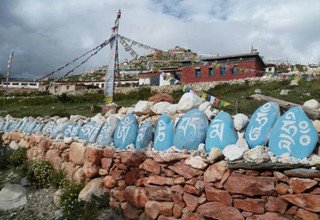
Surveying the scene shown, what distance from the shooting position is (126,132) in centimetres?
797

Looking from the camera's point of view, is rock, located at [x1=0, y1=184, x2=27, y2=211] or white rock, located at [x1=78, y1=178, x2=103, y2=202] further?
rock, located at [x1=0, y1=184, x2=27, y2=211]

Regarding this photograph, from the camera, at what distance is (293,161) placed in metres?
4.84

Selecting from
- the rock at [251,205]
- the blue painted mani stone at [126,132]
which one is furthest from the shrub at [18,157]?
the rock at [251,205]

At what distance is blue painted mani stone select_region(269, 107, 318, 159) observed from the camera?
4965 mm

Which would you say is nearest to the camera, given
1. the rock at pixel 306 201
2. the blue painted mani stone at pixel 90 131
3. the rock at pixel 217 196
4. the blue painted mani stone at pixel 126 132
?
the rock at pixel 306 201

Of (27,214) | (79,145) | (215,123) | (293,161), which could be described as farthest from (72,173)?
(293,161)

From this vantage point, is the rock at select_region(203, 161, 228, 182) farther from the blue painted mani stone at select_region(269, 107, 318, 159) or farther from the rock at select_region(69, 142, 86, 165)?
the rock at select_region(69, 142, 86, 165)

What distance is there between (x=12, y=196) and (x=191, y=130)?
5023 millimetres

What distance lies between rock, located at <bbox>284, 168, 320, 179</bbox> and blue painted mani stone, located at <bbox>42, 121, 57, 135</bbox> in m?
8.50

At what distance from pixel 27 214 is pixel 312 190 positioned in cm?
605

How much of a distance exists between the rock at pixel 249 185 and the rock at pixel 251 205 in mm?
100

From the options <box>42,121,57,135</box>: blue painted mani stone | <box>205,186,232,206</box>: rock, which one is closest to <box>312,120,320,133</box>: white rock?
<box>205,186,232,206</box>: rock

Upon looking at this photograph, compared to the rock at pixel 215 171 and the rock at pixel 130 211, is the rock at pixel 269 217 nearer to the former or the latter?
the rock at pixel 215 171

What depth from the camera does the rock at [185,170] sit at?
5.83 m
